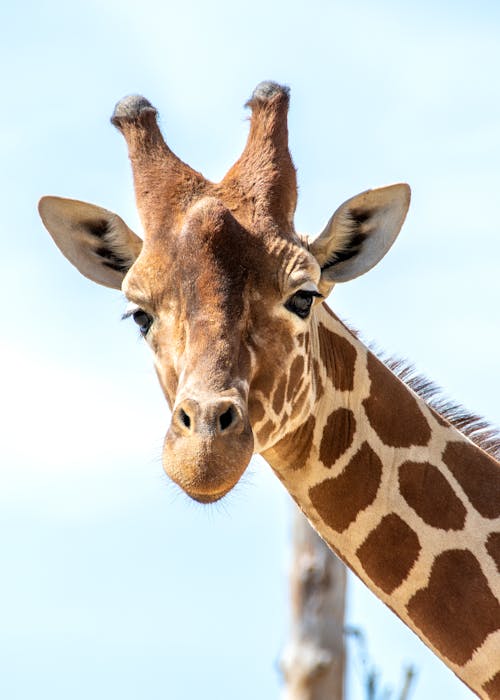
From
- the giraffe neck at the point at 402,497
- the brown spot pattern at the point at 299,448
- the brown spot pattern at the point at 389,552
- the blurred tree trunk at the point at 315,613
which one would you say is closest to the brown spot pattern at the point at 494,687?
the giraffe neck at the point at 402,497

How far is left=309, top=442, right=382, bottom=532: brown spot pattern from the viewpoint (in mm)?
8594

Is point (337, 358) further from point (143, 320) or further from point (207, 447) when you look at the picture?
point (207, 447)

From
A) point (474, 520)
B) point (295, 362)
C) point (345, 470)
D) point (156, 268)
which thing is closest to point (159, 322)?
point (156, 268)

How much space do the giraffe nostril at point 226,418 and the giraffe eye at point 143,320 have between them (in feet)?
3.64

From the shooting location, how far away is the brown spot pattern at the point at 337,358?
8820 mm

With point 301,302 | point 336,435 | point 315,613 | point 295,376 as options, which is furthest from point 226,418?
point 315,613

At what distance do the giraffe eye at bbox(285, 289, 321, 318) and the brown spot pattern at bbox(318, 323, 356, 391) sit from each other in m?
0.54

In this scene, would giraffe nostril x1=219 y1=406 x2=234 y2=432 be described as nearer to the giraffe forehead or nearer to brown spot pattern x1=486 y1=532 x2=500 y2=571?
the giraffe forehead

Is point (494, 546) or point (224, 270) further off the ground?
point (224, 270)

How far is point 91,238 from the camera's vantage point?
9078mm

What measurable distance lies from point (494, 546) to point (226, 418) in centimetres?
214

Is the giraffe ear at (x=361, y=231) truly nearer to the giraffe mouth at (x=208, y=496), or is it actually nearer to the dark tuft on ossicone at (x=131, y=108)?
the dark tuft on ossicone at (x=131, y=108)

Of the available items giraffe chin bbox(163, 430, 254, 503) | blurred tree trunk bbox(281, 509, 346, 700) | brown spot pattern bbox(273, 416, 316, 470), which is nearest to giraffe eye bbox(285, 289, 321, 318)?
brown spot pattern bbox(273, 416, 316, 470)

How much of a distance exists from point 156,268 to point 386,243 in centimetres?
157
